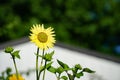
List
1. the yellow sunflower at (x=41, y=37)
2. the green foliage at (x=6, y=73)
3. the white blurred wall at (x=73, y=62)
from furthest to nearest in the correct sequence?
the white blurred wall at (x=73, y=62) < the green foliage at (x=6, y=73) < the yellow sunflower at (x=41, y=37)

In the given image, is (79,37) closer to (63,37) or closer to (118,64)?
(63,37)

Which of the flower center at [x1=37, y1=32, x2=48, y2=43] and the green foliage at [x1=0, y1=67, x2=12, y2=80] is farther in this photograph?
the green foliage at [x1=0, y1=67, x2=12, y2=80]

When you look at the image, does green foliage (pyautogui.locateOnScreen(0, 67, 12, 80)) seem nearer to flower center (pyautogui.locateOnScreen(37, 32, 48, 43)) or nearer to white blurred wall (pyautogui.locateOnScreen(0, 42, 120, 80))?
white blurred wall (pyautogui.locateOnScreen(0, 42, 120, 80))

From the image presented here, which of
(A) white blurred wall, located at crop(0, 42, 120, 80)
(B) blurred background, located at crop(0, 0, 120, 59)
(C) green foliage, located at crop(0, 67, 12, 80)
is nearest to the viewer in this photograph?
(C) green foliage, located at crop(0, 67, 12, 80)

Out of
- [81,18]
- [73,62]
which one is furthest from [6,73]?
[81,18]

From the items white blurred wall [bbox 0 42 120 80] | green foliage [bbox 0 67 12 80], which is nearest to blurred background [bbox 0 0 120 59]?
white blurred wall [bbox 0 42 120 80]

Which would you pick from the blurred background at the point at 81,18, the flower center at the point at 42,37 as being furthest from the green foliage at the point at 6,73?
the blurred background at the point at 81,18

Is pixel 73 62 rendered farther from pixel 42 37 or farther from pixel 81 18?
pixel 81 18

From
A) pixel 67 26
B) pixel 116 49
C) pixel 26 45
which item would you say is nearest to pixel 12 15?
pixel 67 26

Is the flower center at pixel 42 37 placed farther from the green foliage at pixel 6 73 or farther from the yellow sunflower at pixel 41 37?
the green foliage at pixel 6 73

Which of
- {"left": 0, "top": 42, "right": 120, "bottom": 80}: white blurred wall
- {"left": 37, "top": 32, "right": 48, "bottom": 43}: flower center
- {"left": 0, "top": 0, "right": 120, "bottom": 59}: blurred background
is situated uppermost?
{"left": 37, "top": 32, "right": 48, "bottom": 43}: flower center
